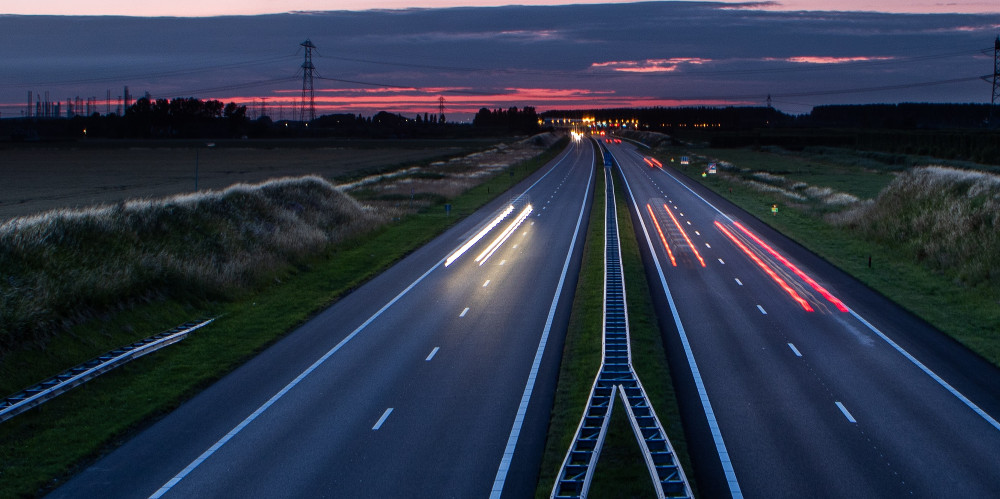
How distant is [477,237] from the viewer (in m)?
42.1

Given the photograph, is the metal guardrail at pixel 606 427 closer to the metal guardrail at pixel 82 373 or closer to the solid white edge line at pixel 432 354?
the solid white edge line at pixel 432 354

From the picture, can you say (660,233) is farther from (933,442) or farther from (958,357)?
(933,442)

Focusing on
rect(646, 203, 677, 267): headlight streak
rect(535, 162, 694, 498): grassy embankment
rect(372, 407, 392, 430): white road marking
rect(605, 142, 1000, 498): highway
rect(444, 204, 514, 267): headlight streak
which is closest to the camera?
rect(535, 162, 694, 498): grassy embankment

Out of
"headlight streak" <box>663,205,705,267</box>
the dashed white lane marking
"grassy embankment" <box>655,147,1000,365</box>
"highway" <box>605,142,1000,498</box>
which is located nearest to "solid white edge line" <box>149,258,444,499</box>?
the dashed white lane marking

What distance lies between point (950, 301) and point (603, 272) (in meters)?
11.7

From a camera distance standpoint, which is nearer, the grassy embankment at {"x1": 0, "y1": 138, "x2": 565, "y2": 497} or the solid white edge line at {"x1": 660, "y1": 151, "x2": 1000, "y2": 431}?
the grassy embankment at {"x1": 0, "y1": 138, "x2": 565, "y2": 497}

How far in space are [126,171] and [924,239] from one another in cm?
7909

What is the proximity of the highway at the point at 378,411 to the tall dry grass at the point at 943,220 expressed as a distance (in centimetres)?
1525

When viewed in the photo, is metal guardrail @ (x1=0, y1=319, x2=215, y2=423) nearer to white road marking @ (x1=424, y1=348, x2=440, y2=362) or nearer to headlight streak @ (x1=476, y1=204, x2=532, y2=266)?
white road marking @ (x1=424, y1=348, x2=440, y2=362)

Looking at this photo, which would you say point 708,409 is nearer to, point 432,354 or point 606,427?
point 606,427

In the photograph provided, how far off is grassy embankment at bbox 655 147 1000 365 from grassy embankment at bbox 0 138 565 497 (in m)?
19.2

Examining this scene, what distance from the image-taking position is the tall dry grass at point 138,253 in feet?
65.4

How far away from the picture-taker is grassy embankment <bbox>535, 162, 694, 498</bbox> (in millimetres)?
12781

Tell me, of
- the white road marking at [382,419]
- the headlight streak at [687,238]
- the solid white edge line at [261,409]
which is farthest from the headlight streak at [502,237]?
the white road marking at [382,419]
